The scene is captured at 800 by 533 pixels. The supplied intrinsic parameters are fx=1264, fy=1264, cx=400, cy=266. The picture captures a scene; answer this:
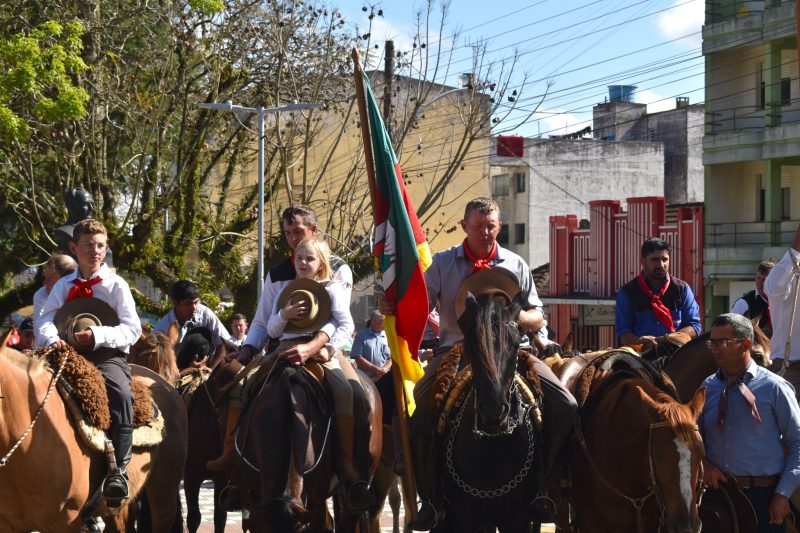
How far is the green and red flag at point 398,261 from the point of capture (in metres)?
8.71

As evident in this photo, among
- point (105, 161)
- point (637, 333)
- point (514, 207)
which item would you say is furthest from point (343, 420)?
point (514, 207)

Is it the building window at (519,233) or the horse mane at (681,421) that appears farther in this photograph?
the building window at (519,233)

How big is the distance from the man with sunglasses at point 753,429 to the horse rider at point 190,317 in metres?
5.34

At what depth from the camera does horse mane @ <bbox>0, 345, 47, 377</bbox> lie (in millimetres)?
7910

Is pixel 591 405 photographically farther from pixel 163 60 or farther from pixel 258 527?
pixel 163 60

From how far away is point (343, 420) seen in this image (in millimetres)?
8820

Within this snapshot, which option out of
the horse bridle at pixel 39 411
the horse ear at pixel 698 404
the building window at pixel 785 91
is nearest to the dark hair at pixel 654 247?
the horse ear at pixel 698 404

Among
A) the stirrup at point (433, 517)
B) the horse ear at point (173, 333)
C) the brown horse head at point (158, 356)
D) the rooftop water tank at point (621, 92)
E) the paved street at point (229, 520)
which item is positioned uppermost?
the rooftop water tank at point (621, 92)

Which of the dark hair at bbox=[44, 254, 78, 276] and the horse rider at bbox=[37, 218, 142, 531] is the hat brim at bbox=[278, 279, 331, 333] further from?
the dark hair at bbox=[44, 254, 78, 276]

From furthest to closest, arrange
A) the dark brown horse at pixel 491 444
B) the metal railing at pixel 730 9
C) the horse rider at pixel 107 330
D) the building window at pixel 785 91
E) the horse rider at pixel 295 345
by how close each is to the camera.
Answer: the metal railing at pixel 730 9, the building window at pixel 785 91, the horse rider at pixel 295 345, the horse rider at pixel 107 330, the dark brown horse at pixel 491 444

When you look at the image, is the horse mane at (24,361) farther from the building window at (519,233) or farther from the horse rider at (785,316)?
the building window at (519,233)

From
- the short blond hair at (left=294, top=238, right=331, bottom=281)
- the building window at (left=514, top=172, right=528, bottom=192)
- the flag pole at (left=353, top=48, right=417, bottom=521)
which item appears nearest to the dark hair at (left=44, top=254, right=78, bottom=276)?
the short blond hair at (left=294, top=238, right=331, bottom=281)

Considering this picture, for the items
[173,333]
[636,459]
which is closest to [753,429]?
[636,459]

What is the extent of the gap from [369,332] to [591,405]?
31.3 ft
